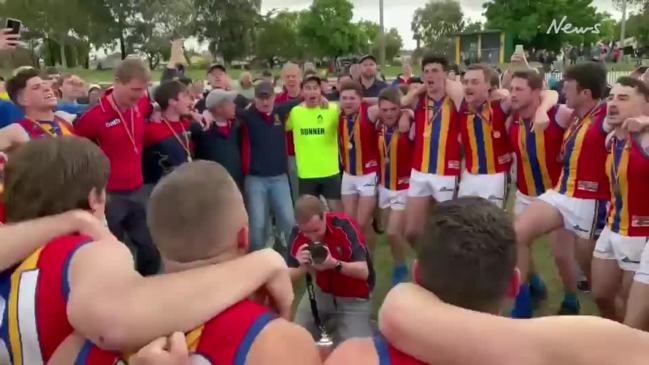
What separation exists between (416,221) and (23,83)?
348cm

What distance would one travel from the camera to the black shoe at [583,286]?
19.4ft

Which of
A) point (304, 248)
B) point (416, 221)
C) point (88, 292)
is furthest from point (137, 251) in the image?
point (88, 292)

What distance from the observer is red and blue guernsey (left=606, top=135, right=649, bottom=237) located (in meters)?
4.22

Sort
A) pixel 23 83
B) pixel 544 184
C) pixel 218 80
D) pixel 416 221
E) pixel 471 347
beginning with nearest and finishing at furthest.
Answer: pixel 471 347, pixel 23 83, pixel 544 184, pixel 416 221, pixel 218 80

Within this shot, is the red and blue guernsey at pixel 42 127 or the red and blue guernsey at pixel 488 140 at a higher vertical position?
the red and blue guernsey at pixel 42 127

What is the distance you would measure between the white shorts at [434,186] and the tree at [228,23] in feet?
206

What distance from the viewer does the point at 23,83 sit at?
199 inches

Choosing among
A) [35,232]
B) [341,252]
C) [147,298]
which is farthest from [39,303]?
[341,252]

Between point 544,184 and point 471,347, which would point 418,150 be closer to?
point 544,184

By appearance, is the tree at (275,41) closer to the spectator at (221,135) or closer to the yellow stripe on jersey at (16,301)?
the spectator at (221,135)

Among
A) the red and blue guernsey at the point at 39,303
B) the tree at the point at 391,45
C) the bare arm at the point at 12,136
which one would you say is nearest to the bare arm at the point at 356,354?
the red and blue guernsey at the point at 39,303

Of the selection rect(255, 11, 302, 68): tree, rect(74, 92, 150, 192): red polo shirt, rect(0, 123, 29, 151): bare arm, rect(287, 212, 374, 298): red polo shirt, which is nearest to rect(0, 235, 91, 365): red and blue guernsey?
rect(0, 123, 29, 151): bare arm

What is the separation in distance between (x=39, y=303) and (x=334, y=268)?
2796 millimetres

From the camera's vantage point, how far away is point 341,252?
181 inches
